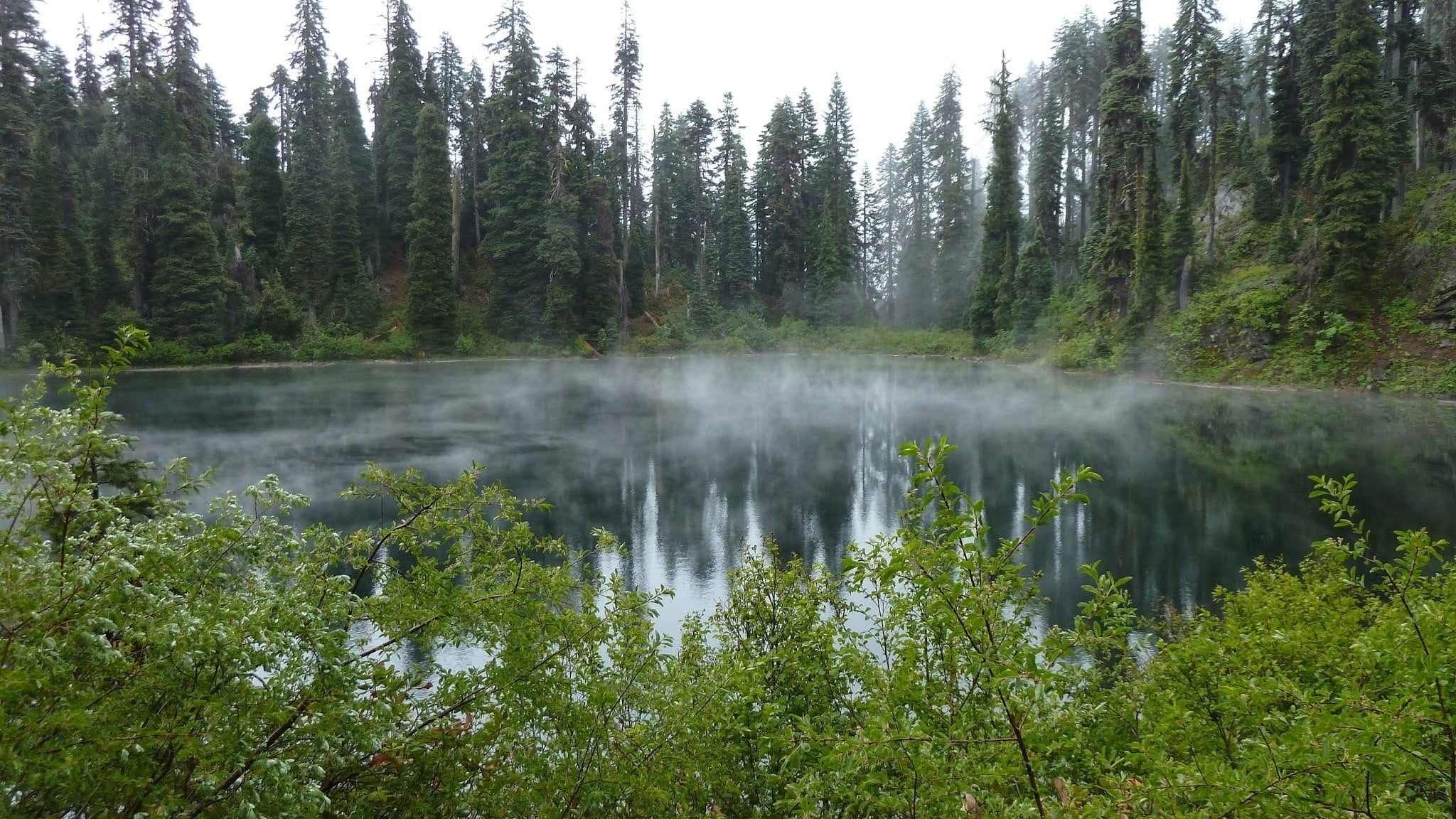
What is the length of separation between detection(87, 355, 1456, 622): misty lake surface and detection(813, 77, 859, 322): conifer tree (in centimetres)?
2277

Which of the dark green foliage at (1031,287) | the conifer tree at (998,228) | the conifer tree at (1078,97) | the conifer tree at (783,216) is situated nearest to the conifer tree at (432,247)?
the conifer tree at (783,216)

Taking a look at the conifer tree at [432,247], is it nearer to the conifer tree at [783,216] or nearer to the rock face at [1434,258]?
the conifer tree at [783,216]

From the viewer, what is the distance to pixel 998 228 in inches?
1957

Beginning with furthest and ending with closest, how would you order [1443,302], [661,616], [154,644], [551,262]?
[551,262]
[1443,302]
[661,616]
[154,644]

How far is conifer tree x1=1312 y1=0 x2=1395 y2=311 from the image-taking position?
27.9 m

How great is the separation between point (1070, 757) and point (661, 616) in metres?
6.38

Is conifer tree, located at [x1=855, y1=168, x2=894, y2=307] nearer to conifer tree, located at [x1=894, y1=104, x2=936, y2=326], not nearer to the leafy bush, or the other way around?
conifer tree, located at [x1=894, y1=104, x2=936, y2=326]

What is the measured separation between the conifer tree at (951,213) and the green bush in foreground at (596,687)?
2121 inches

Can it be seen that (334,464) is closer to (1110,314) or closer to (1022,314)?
(1110,314)

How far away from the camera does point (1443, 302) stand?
25781 millimetres

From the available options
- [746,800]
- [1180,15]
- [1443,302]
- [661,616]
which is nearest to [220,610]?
[746,800]

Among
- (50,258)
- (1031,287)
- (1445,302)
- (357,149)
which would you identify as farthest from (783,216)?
(50,258)

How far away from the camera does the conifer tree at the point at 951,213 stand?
191 feet

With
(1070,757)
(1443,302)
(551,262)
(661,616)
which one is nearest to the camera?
(1070,757)
